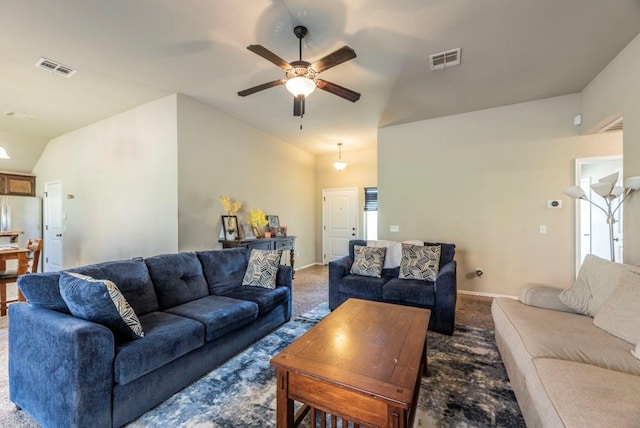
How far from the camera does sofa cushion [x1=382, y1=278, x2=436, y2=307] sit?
9.76 feet

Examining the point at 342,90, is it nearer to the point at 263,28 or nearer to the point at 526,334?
the point at 263,28

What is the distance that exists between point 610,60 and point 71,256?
8.85 meters

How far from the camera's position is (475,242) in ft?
14.5

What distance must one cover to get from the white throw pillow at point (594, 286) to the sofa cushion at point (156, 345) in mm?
2888

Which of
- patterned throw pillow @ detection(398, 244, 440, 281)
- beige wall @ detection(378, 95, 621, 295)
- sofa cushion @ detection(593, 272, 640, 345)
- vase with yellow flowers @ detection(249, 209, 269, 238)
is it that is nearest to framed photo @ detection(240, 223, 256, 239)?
vase with yellow flowers @ detection(249, 209, 269, 238)

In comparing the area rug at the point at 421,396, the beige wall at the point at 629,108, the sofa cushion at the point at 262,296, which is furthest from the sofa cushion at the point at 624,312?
the sofa cushion at the point at 262,296

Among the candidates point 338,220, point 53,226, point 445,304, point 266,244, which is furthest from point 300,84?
point 53,226

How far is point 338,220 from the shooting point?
7074 millimetres

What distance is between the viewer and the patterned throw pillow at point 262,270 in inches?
119

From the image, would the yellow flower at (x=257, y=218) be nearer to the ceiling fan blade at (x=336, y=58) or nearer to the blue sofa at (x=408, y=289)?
the blue sofa at (x=408, y=289)

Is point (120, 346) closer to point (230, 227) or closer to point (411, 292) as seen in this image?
point (411, 292)

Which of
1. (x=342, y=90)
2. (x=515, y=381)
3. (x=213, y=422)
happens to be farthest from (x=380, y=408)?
(x=342, y=90)

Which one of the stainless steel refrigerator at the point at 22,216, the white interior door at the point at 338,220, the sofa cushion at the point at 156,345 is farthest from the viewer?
the white interior door at the point at 338,220

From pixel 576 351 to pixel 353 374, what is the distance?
133 centimetres
